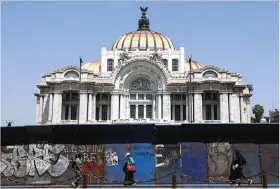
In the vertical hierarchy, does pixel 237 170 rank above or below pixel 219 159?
below

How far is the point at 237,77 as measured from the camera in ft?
187

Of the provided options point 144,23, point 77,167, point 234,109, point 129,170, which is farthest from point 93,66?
point 129,170

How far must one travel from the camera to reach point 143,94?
5738 cm

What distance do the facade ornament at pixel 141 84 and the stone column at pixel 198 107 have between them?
275 inches

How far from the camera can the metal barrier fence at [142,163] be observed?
70.0 ft

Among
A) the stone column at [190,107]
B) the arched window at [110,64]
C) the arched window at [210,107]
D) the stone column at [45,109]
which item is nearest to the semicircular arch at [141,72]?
the stone column at [190,107]

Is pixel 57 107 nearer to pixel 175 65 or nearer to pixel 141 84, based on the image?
pixel 141 84

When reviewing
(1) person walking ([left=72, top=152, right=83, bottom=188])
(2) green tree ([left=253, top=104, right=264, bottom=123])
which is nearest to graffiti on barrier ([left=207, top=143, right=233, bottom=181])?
(1) person walking ([left=72, top=152, right=83, bottom=188])

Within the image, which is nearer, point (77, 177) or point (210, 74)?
point (77, 177)

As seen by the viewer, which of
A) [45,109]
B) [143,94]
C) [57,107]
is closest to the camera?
[57,107]

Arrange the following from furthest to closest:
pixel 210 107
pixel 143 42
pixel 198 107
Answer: pixel 143 42
pixel 210 107
pixel 198 107

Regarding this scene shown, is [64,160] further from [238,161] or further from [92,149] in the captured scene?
[238,161]

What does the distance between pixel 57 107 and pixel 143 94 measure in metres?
12.2

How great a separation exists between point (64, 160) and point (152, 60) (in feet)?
114
